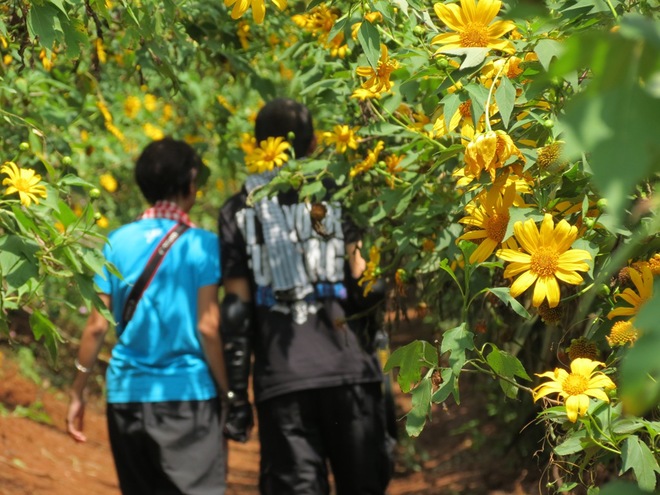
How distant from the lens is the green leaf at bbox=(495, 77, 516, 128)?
67.2 inches

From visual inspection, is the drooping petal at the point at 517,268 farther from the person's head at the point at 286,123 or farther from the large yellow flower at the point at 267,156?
the person's head at the point at 286,123

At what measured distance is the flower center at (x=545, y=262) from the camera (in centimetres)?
170

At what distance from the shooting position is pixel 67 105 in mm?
3984

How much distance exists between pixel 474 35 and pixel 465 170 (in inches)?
8.6

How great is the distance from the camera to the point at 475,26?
1.75 metres

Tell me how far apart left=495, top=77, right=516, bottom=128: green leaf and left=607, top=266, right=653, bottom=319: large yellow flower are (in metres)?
0.31

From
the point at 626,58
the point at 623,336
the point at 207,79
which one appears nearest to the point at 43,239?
the point at 623,336

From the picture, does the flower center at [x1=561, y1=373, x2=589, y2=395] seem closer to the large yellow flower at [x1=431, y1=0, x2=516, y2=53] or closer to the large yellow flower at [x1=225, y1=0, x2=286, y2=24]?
the large yellow flower at [x1=431, y1=0, x2=516, y2=53]

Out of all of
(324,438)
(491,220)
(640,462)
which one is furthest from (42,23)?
(324,438)

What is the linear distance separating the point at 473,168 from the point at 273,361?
1.82m

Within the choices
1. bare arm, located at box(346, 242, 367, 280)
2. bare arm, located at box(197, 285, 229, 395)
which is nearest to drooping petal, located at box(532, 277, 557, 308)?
bare arm, located at box(346, 242, 367, 280)

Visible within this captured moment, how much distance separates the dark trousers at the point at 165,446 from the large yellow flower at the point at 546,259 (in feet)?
6.23

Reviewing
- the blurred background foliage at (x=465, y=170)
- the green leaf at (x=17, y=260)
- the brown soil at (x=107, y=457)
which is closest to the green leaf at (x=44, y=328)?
the blurred background foliage at (x=465, y=170)

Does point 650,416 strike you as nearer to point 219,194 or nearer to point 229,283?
point 229,283
